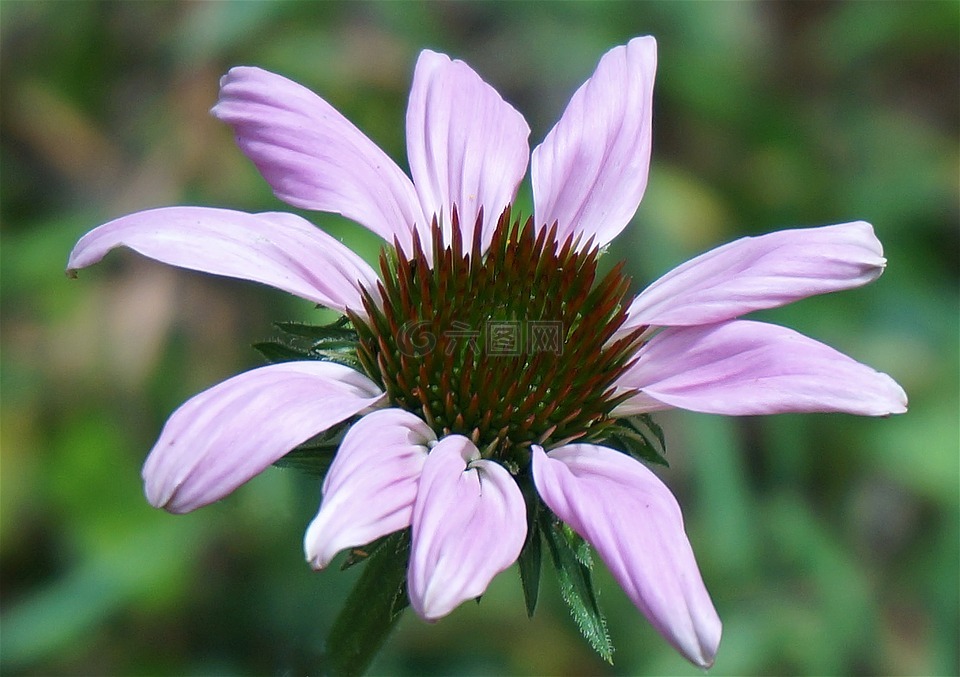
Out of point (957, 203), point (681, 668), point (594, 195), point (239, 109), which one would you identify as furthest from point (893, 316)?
point (239, 109)

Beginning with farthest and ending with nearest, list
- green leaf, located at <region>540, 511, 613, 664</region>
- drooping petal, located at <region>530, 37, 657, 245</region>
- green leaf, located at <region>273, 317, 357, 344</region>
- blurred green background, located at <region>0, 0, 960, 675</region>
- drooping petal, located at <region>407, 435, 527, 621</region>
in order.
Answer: blurred green background, located at <region>0, 0, 960, 675</region>
drooping petal, located at <region>530, 37, 657, 245</region>
green leaf, located at <region>273, 317, 357, 344</region>
green leaf, located at <region>540, 511, 613, 664</region>
drooping petal, located at <region>407, 435, 527, 621</region>

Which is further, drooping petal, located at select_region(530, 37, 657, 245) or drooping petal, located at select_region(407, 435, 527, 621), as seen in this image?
drooping petal, located at select_region(530, 37, 657, 245)

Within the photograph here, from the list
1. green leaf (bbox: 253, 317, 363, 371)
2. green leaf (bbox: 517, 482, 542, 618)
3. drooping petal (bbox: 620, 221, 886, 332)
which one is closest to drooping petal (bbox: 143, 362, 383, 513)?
green leaf (bbox: 253, 317, 363, 371)

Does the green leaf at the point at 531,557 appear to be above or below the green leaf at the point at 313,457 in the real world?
below

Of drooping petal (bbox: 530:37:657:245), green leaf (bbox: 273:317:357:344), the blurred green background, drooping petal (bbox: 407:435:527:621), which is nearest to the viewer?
drooping petal (bbox: 407:435:527:621)

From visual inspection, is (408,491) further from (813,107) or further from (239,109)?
(813,107)

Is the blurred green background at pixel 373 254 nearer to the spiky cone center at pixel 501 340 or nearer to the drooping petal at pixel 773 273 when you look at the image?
the spiky cone center at pixel 501 340

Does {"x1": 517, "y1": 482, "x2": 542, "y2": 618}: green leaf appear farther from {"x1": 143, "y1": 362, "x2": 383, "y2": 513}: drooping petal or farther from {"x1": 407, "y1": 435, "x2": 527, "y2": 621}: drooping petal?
{"x1": 143, "y1": 362, "x2": 383, "y2": 513}: drooping petal

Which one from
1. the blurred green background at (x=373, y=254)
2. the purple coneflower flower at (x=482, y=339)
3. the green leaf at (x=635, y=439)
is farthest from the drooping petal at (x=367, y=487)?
the blurred green background at (x=373, y=254)
